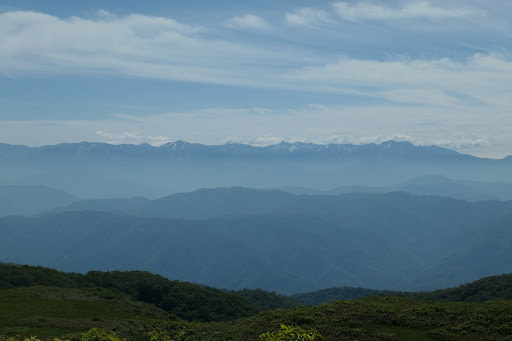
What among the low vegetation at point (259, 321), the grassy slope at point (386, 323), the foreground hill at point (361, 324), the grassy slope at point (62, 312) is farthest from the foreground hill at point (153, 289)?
the grassy slope at point (386, 323)

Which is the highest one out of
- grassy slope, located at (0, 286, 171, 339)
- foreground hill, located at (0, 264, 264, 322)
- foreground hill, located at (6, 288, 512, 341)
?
foreground hill, located at (6, 288, 512, 341)

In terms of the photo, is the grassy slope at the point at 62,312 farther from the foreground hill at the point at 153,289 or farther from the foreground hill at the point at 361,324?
the foreground hill at the point at 153,289

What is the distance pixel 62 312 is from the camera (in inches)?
1383

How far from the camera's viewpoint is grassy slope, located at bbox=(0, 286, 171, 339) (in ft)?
98.5

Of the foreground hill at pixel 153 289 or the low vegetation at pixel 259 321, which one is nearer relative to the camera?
the low vegetation at pixel 259 321

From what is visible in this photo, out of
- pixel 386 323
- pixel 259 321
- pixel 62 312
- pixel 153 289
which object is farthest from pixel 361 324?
pixel 153 289

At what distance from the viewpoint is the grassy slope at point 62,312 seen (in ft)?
98.5

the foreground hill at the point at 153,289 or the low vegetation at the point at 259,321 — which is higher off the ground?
the low vegetation at the point at 259,321

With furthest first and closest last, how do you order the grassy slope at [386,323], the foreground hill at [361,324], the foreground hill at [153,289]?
the foreground hill at [153,289] < the foreground hill at [361,324] < the grassy slope at [386,323]

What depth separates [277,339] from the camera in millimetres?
12352

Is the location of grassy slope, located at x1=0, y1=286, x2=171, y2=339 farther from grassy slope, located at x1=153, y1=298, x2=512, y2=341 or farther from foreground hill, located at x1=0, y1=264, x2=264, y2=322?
foreground hill, located at x1=0, y1=264, x2=264, y2=322

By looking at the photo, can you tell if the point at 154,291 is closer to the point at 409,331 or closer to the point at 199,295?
the point at 199,295

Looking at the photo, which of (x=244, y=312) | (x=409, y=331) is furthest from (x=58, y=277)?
(x=409, y=331)

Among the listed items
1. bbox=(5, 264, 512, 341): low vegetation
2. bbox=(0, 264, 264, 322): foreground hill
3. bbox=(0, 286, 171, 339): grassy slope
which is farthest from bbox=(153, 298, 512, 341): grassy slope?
bbox=(0, 264, 264, 322): foreground hill
